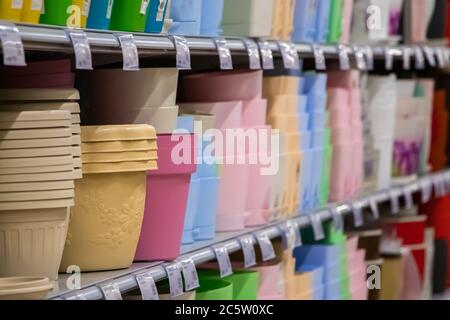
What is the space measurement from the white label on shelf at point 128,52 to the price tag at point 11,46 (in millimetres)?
460

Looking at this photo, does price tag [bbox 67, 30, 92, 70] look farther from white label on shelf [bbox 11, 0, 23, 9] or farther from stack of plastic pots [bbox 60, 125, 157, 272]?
stack of plastic pots [bbox 60, 125, 157, 272]

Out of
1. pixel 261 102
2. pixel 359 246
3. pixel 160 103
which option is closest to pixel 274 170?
pixel 261 102

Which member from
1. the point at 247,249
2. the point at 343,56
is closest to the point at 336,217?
the point at 343,56

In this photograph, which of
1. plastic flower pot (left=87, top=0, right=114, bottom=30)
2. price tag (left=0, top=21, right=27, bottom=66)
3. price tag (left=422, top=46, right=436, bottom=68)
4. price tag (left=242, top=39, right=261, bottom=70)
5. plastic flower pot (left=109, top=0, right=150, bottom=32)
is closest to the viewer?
price tag (left=0, top=21, right=27, bottom=66)

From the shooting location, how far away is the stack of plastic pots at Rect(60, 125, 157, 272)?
112 inches

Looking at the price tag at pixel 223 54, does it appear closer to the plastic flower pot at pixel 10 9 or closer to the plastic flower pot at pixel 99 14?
the plastic flower pot at pixel 99 14

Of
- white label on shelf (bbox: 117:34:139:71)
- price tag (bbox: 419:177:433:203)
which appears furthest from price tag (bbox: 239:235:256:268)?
price tag (bbox: 419:177:433:203)

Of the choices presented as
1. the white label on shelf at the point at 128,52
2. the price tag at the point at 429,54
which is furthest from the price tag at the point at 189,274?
the price tag at the point at 429,54

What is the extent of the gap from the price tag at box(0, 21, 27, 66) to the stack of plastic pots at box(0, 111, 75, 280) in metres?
0.29

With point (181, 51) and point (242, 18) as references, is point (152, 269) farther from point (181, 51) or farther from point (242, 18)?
point (242, 18)

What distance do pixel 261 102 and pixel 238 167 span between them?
275 millimetres

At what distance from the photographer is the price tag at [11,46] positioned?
2273mm

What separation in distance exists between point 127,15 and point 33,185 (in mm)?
571
